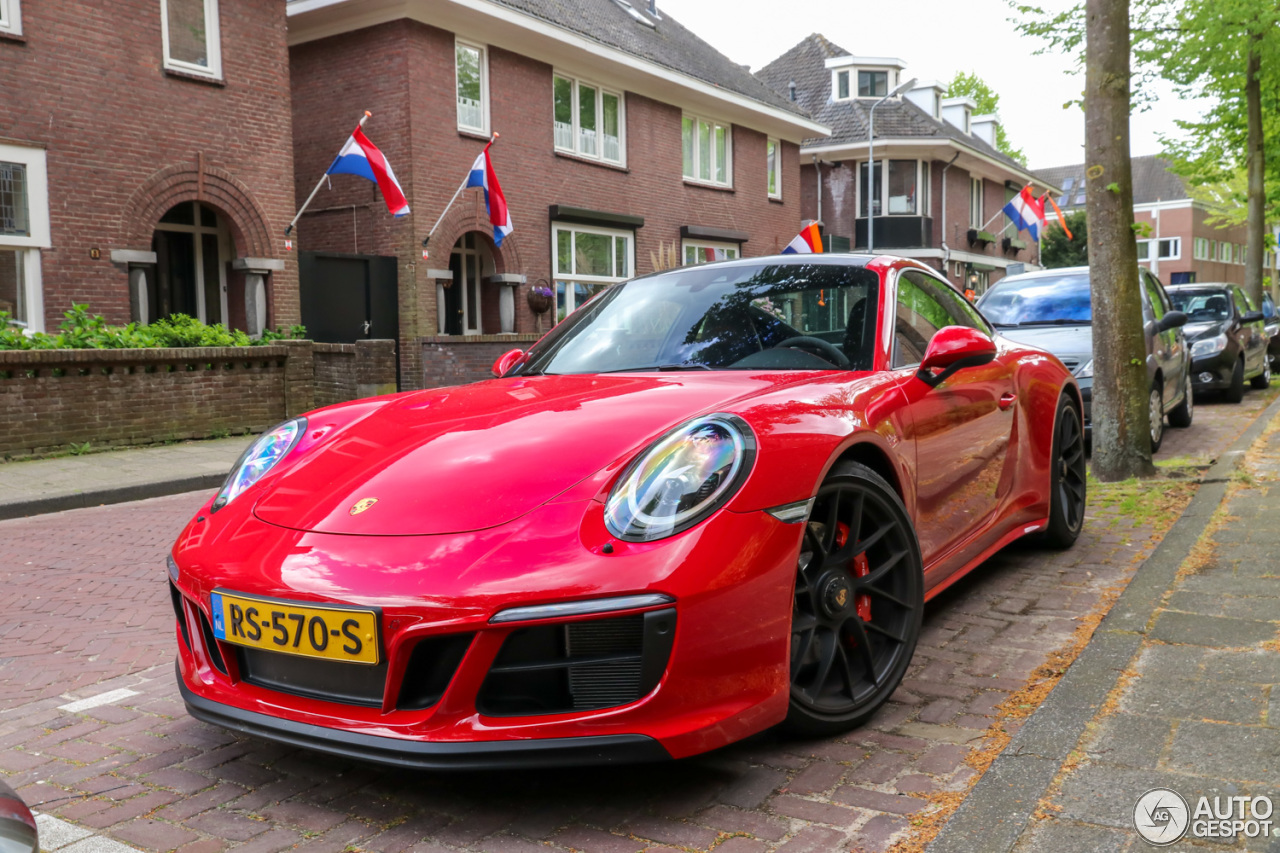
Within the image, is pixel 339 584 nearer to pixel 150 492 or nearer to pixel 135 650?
pixel 135 650

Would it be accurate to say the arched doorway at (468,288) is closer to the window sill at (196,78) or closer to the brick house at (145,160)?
the brick house at (145,160)

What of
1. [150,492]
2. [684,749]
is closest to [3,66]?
[150,492]

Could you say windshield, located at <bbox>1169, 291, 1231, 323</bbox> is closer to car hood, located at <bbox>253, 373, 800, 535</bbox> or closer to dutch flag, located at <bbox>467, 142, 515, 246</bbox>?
dutch flag, located at <bbox>467, 142, 515, 246</bbox>

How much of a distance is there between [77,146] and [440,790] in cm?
1363

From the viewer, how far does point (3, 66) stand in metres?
12.9

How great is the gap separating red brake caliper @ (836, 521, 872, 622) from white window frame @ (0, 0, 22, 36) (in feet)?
45.0

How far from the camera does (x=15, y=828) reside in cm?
142

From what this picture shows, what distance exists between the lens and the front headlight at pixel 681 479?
2.53 metres

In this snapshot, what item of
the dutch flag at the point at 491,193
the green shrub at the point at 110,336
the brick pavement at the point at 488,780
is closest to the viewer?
the brick pavement at the point at 488,780

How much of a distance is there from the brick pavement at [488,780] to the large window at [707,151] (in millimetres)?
Answer: 21507

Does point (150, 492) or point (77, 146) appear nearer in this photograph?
point (150, 492)

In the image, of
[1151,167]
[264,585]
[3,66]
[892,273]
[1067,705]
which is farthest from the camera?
[1151,167]

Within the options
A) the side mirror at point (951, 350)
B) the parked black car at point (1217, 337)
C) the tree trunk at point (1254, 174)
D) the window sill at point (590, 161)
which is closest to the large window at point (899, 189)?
the tree trunk at point (1254, 174)

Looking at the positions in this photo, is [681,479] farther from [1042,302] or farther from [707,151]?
[707,151]
